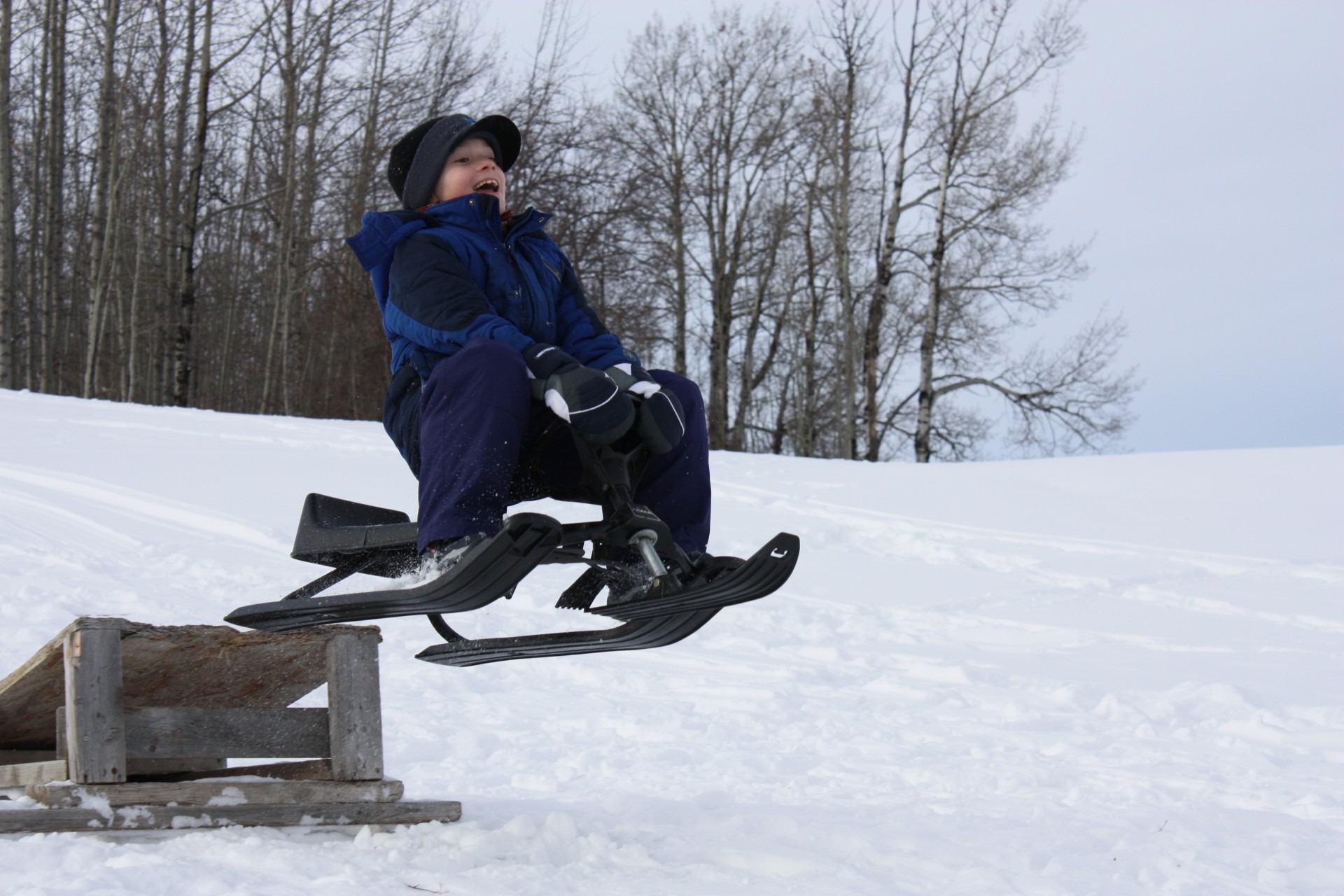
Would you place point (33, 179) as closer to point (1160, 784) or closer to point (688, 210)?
point (688, 210)

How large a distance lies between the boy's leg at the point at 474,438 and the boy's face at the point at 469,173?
0.68 meters

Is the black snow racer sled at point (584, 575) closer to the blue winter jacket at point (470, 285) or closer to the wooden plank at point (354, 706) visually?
the wooden plank at point (354, 706)

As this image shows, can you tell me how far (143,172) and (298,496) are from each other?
15328 millimetres

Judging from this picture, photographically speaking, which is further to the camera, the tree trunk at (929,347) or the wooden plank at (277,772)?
the tree trunk at (929,347)

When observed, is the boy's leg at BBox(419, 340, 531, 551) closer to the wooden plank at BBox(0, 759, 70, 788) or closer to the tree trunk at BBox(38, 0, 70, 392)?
the wooden plank at BBox(0, 759, 70, 788)

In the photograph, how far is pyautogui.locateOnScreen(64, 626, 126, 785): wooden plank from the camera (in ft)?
9.92

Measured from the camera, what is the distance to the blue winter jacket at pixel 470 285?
327 cm

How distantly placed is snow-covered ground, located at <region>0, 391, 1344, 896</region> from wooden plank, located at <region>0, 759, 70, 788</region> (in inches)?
11.0

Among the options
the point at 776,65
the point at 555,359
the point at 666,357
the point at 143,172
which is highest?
the point at 776,65

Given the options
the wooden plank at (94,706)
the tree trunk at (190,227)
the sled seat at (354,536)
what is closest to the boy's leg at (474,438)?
the sled seat at (354,536)

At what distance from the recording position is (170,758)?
3678mm

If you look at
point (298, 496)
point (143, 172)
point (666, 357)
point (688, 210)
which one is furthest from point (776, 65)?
point (298, 496)

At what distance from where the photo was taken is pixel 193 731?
131 inches

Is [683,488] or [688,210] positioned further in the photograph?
[688,210]
